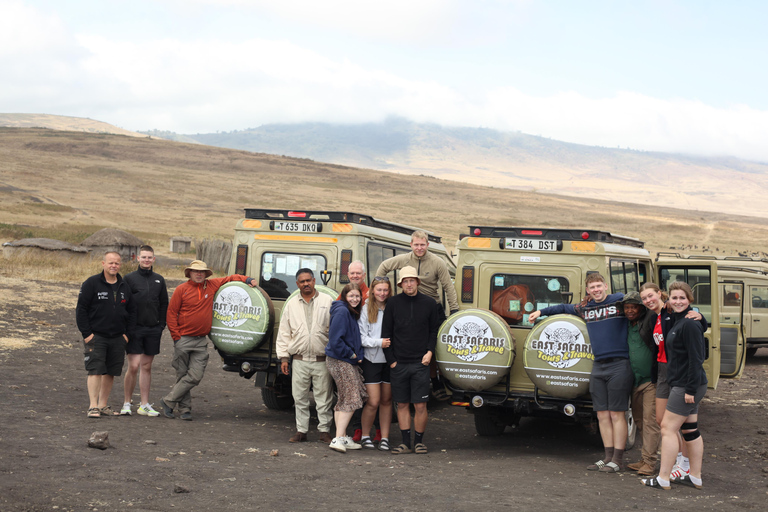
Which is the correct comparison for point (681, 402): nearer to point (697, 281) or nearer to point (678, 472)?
point (678, 472)

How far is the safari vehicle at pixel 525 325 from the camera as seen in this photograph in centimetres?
751

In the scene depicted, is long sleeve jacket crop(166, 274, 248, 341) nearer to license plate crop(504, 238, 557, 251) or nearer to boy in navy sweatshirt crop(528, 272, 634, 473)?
license plate crop(504, 238, 557, 251)

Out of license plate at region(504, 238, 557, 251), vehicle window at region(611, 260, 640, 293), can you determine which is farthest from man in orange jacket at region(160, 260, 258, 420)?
vehicle window at region(611, 260, 640, 293)

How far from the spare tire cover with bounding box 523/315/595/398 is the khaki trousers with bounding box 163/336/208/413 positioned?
12.0 ft

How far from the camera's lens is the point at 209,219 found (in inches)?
2206

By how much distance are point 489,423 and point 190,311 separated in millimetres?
3673

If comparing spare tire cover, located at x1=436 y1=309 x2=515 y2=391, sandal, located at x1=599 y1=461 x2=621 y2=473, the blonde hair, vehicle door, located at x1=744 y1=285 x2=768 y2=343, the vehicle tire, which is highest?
the blonde hair

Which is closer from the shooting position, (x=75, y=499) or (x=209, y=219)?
(x=75, y=499)

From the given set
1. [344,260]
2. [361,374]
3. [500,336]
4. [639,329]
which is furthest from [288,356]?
[639,329]

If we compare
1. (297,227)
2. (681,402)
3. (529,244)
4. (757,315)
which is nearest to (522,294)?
(529,244)

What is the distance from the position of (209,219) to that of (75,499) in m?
51.8

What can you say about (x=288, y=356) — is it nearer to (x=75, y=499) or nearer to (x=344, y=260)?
(x=344, y=260)

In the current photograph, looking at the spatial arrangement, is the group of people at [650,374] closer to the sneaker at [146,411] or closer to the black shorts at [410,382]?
the black shorts at [410,382]

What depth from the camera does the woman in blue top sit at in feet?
25.4
